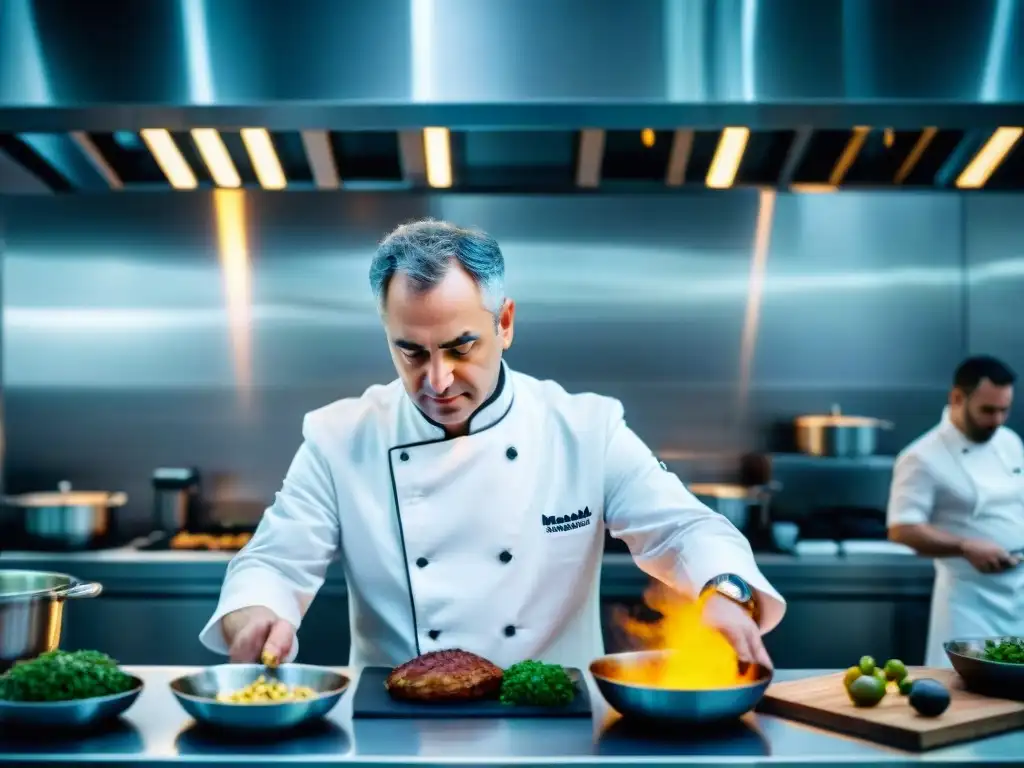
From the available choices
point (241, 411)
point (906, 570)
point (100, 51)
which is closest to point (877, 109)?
point (906, 570)

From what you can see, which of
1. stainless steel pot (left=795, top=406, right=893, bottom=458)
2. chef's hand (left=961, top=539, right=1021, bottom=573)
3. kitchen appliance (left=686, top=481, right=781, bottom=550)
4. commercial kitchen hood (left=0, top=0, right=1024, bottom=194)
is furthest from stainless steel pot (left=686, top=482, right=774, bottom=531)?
commercial kitchen hood (left=0, top=0, right=1024, bottom=194)

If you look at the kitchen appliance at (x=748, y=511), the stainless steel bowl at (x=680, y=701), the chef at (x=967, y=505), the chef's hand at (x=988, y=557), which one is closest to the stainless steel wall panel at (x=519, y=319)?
the kitchen appliance at (x=748, y=511)

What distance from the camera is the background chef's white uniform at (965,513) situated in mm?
3963

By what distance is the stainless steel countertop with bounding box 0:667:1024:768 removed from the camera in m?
1.57

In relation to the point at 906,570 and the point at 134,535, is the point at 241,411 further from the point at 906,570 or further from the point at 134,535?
the point at 906,570

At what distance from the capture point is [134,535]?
493 cm

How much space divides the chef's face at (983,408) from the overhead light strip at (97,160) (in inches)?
139

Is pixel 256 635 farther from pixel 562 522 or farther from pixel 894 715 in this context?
pixel 894 715

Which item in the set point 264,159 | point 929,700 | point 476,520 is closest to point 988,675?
point 929,700

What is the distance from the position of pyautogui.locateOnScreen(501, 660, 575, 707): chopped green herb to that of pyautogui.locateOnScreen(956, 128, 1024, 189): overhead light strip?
327cm

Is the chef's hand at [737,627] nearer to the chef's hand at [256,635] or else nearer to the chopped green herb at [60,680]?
the chef's hand at [256,635]

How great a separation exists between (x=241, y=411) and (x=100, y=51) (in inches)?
70.4

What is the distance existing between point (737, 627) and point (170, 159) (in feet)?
11.5

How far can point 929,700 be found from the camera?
5.65ft
